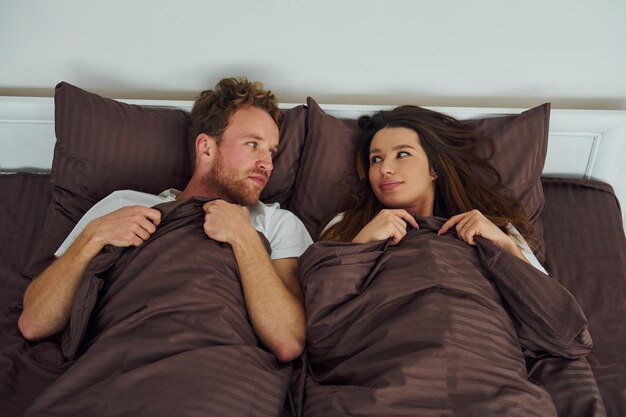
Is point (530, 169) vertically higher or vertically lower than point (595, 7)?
lower

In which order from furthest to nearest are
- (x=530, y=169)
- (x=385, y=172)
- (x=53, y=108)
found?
(x=53, y=108)
(x=530, y=169)
(x=385, y=172)

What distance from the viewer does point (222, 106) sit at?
1696 mm

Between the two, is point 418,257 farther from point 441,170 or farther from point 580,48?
A: point 580,48

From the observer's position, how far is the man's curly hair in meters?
1.68

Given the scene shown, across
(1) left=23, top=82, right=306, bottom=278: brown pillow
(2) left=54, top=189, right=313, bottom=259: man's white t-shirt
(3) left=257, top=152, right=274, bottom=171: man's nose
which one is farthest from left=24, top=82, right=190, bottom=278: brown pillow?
(3) left=257, top=152, right=274, bottom=171: man's nose

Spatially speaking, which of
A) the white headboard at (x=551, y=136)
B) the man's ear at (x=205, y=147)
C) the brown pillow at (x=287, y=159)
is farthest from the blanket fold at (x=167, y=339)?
the white headboard at (x=551, y=136)

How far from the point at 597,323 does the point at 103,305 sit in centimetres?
131

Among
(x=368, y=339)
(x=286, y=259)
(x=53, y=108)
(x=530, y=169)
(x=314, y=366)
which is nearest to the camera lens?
(x=368, y=339)

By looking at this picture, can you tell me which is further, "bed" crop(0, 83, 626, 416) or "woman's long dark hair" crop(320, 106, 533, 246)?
"woman's long dark hair" crop(320, 106, 533, 246)

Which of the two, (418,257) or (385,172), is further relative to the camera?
(385,172)

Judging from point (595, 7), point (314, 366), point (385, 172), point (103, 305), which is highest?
point (595, 7)

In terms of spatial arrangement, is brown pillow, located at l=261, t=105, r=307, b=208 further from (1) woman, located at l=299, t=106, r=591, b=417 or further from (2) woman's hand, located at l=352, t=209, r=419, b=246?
(2) woman's hand, located at l=352, t=209, r=419, b=246

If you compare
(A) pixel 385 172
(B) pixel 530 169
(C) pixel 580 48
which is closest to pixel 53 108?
(A) pixel 385 172

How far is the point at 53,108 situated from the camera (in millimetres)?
1863
